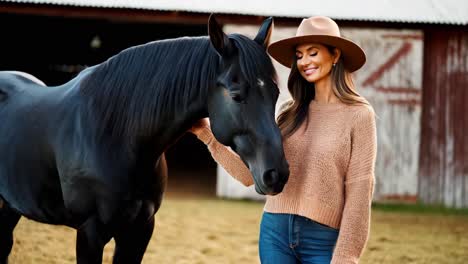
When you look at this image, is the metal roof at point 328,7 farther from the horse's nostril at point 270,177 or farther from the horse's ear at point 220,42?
the horse's nostril at point 270,177

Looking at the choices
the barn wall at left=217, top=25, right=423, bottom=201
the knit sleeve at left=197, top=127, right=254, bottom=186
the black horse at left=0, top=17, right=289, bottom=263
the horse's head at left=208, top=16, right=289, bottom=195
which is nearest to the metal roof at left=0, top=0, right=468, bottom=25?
the barn wall at left=217, top=25, right=423, bottom=201

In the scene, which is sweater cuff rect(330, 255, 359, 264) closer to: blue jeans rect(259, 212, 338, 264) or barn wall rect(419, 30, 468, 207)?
blue jeans rect(259, 212, 338, 264)

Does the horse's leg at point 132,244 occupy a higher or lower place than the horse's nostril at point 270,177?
lower

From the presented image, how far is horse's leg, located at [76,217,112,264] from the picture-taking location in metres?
2.39

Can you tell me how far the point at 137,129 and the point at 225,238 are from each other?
3469mm

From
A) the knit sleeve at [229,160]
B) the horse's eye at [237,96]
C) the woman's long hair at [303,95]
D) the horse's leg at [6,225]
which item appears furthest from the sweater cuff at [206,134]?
the horse's leg at [6,225]

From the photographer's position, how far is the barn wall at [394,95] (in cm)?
812

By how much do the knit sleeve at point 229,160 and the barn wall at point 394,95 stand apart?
5656mm

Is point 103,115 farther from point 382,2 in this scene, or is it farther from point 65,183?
point 382,2

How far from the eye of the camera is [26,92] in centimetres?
312

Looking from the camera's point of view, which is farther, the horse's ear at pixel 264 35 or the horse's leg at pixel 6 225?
the horse's leg at pixel 6 225

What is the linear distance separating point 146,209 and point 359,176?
0.98m

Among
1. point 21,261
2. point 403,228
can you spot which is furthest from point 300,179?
point 403,228

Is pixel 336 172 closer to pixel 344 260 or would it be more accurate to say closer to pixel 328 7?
pixel 344 260
